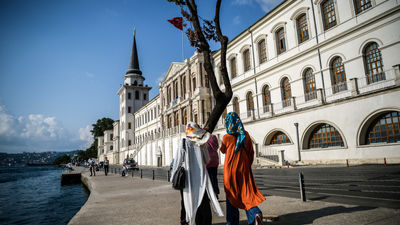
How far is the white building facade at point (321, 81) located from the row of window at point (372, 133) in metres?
0.05

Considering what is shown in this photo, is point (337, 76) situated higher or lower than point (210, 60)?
higher

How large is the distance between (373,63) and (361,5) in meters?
4.11

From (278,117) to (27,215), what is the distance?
17.4m

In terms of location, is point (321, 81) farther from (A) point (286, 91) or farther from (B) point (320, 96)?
(A) point (286, 91)

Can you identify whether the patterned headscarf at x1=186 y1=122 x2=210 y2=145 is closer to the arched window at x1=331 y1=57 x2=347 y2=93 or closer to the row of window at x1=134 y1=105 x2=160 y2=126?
the arched window at x1=331 y1=57 x2=347 y2=93

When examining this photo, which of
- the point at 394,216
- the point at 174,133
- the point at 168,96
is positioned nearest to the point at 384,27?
the point at 394,216

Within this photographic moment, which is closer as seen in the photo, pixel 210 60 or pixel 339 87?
pixel 210 60

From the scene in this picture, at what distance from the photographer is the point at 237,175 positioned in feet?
12.7

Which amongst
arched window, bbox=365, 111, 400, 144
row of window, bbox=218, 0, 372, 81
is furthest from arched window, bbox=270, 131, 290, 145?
row of window, bbox=218, 0, 372, 81

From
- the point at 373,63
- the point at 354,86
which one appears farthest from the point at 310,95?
the point at 373,63

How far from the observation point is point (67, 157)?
13338 cm

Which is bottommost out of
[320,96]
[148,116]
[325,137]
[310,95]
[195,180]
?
[195,180]

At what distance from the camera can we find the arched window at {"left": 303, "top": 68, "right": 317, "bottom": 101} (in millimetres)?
18453

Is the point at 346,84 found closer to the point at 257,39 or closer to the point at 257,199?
the point at 257,39
